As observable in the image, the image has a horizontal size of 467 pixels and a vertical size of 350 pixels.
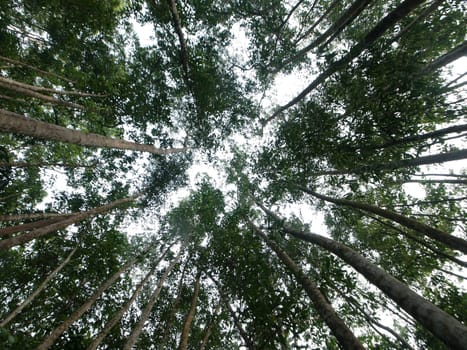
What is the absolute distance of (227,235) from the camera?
6.71 meters

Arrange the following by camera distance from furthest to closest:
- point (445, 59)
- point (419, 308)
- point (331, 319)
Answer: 1. point (445, 59)
2. point (331, 319)
3. point (419, 308)

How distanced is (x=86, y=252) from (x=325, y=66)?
12.6 m

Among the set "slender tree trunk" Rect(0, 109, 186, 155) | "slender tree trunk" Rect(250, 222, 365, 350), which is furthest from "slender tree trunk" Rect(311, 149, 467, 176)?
"slender tree trunk" Rect(0, 109, 186, 155)

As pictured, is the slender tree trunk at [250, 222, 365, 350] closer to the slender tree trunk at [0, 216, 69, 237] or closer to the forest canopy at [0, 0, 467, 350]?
the forest canopy at [0, 0, 467, 350]

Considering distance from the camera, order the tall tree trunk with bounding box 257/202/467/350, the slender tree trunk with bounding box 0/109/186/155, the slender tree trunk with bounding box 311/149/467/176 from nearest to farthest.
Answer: the tall tree trunk with bounding box 257/202/467/350
the slender tree trunk with bounding box 0/109/186/155
the slender tree trunk with bounding box 311/149/467/176

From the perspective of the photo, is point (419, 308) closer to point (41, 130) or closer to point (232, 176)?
point (41, 130)

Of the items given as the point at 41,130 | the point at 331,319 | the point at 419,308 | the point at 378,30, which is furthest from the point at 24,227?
the point at 378,30

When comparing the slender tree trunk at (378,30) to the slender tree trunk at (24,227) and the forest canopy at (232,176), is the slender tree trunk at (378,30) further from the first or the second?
the slender tree trunk at (24,227)

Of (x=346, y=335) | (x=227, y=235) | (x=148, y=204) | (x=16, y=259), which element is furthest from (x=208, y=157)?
(x=16, y=259)

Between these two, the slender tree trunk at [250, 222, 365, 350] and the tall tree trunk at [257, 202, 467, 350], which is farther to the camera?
the slender tree trunk at [250, 222, 365, 350]

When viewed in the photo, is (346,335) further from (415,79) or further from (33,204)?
(33,204)

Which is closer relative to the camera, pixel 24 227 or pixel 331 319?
pixel 331 319

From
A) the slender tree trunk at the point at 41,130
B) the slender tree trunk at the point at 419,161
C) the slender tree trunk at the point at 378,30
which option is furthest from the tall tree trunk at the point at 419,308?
the slender tree trunk at the point at 41,130

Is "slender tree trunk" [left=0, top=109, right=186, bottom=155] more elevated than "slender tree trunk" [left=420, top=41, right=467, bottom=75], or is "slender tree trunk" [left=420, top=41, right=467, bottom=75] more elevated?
"slender tree trunk" [left=420, top=41, right=467, bottom=75]
